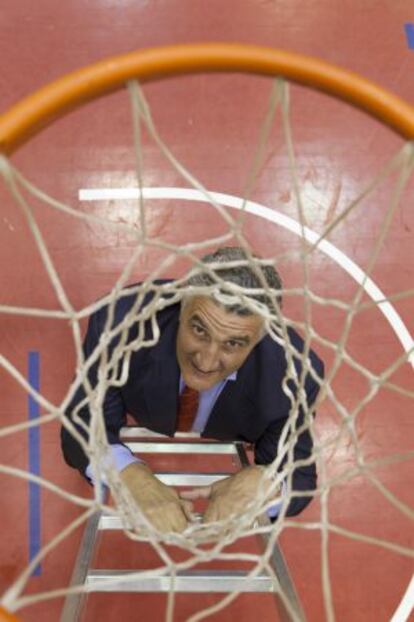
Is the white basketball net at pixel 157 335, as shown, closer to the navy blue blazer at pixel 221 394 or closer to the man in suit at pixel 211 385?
the man in suit at pixel 211 385

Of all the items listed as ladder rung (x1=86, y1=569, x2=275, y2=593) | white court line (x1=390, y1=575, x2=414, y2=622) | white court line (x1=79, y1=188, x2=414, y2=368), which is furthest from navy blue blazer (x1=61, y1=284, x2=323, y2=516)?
white court line (x1=79, y1=188, x2=414, y2=368)

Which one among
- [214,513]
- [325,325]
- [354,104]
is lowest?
[214,513]

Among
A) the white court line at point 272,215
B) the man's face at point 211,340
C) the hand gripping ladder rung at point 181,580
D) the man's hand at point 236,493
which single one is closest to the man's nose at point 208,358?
the man's face at point 211,340

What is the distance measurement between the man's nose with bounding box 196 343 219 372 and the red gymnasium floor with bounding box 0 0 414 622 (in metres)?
0.84

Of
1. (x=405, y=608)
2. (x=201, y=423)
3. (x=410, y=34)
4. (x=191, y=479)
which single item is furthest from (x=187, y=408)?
(x=410, y=34)

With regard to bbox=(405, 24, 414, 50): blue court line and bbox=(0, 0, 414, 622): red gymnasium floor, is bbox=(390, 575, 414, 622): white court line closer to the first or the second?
bbox=(0, 0, 414, 622): red gymnasium floor

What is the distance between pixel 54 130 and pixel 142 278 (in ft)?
2.13

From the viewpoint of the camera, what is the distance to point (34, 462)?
197cm

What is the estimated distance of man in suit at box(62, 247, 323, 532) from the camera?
1.20 m

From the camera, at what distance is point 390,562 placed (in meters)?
1.96

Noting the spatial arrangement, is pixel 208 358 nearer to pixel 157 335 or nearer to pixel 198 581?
pixel 157 335

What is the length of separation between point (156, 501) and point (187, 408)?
314 millimetres

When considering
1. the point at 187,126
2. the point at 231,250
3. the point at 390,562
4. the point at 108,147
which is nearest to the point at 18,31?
the point at 108,147

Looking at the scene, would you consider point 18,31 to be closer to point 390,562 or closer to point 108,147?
point 108,147
